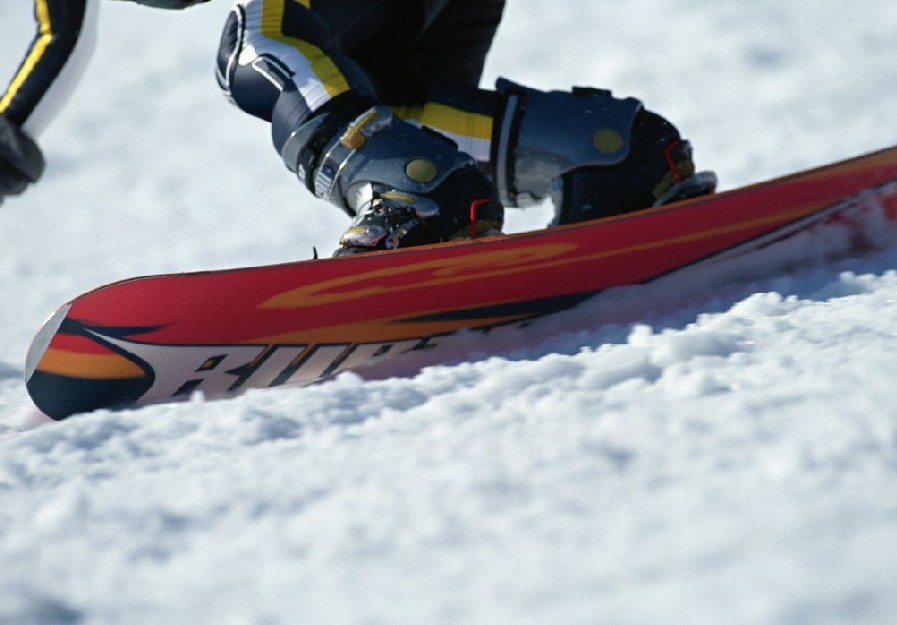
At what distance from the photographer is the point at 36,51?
5.49 feet

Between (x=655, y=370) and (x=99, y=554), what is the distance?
2.36 ft

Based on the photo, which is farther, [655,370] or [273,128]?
[273,128]

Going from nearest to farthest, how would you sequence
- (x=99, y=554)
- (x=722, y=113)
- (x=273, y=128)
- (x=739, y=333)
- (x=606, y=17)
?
(x=99, y=554) < (x=739, y=333) < (x=273, y=128) < (x=722, y=113) < (x=606, y=17)

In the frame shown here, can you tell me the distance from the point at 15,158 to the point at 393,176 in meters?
0.65

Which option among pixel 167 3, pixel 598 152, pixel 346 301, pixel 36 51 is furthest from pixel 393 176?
pixel 36 51

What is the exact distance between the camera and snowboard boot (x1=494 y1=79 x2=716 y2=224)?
1925 millimetres

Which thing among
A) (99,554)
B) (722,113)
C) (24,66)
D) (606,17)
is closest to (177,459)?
(99,554)

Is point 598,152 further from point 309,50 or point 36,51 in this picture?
point 36,51

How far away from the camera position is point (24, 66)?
1681mm

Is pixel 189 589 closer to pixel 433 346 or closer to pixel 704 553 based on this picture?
pixel 704 553

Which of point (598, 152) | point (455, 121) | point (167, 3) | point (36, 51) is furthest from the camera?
point (455, 121)

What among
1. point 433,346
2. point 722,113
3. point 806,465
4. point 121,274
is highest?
point 722,113

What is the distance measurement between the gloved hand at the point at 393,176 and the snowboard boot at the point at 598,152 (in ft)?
0.69

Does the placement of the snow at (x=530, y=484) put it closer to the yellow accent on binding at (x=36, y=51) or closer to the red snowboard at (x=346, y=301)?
the red snowboard at (x=346, y=301)
